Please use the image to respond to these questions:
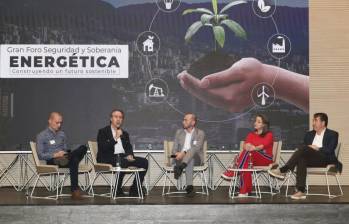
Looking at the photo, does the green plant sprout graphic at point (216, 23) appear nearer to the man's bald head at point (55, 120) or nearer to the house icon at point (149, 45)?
the house icon at point (149, 45)

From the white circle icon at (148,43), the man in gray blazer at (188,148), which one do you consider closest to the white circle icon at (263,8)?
the white circle icon at (148,43)

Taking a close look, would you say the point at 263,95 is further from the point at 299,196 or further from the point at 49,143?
the point at 49,143

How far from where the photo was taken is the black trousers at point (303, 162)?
8383 millimetres

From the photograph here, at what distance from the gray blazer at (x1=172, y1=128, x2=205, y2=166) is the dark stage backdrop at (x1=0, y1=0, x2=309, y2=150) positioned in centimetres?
79

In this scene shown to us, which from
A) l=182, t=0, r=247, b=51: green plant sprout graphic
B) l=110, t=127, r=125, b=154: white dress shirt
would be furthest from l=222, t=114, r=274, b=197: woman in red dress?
l=182, t=0, r=247, b=51: green plant sprout graphic

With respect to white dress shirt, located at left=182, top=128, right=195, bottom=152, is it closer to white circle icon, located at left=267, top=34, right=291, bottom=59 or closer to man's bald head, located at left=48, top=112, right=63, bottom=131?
man's bald head, located at left=48, top=112, right=63, bottom=131

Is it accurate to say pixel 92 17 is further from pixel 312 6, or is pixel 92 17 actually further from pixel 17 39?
pixel 312 6

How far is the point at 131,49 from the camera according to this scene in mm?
10039

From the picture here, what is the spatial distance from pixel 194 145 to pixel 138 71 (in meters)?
1.64

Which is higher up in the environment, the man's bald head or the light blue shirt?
the man's bald head

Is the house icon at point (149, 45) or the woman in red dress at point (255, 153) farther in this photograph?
the house icon at point (149, 45)

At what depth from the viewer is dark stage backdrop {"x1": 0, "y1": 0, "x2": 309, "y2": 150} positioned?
391 inches

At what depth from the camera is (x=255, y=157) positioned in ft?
28.7

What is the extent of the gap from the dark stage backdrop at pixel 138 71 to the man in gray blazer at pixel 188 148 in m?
0.80
